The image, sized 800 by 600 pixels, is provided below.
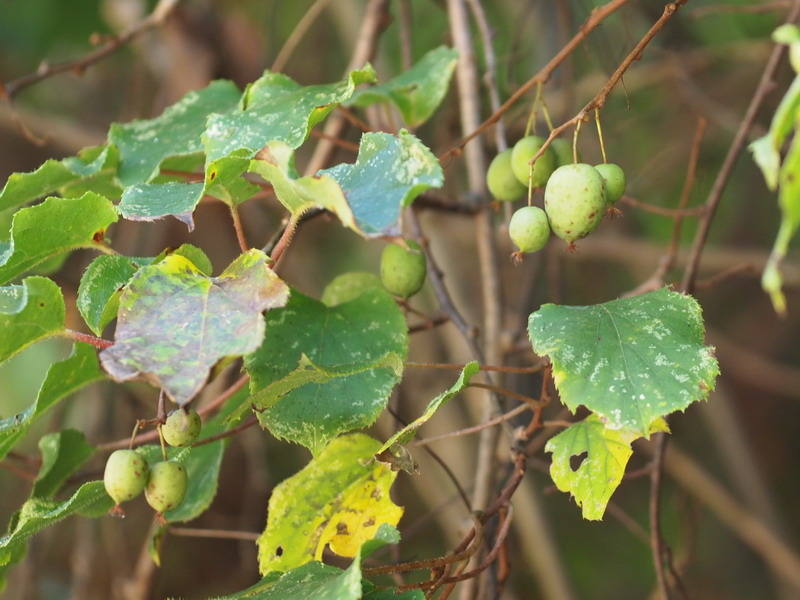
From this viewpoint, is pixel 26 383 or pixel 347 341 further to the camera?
pixel 26 383

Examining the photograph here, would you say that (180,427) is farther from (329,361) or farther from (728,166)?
(728,166)

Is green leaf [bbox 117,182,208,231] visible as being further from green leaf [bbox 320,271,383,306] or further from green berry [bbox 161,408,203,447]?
green leaf [bbox 320,271,383,306]

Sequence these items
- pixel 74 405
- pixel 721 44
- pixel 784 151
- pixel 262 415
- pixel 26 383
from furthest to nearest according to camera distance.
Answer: pixel 26 383 → pixel 74 405 → pixel 721 44 → pixel 784 151 → pixel 262 415

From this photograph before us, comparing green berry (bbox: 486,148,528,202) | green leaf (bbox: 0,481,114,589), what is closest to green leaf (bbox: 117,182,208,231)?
green leaf (bbox: 0,481,114,589)

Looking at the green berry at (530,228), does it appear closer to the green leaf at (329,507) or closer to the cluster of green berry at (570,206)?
the cluster of green berry at (570,206)

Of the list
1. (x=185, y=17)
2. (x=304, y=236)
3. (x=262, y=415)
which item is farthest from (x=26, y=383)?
(x=262, y=415)

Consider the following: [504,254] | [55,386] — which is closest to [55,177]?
[55,386]

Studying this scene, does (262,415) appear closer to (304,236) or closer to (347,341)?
(347,341)
